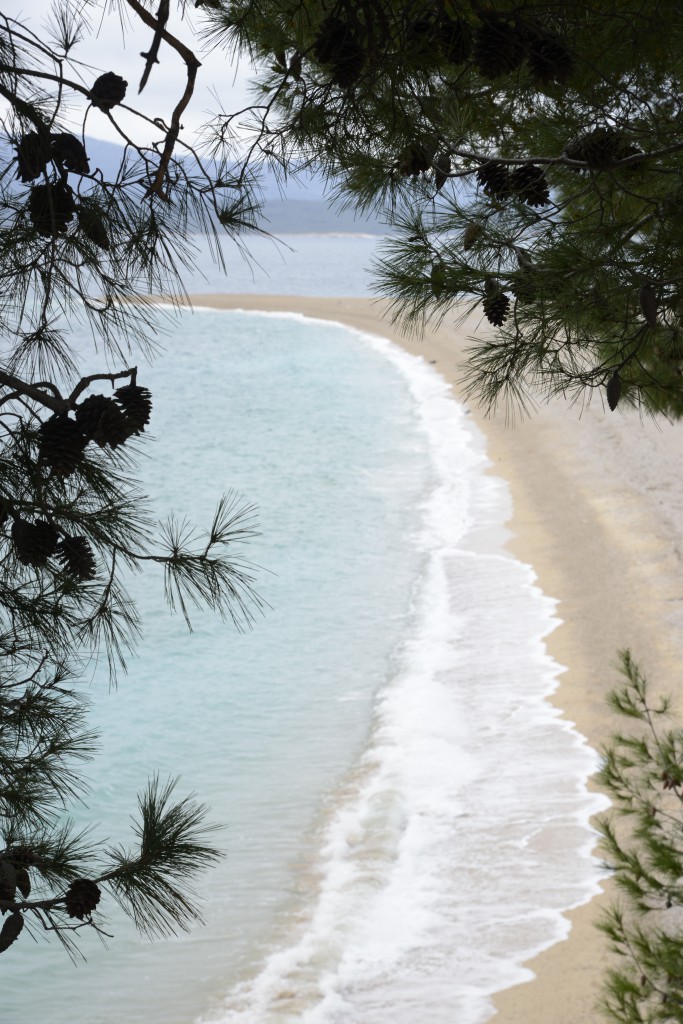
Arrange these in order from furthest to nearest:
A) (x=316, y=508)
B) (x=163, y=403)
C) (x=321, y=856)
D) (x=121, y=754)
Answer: (x=163, y=403)
(x=316, y=508)
(x=121, y=754)
(x=321, y=856)

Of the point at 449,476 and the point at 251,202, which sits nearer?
the point at 251,202

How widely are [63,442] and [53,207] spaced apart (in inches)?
12.2

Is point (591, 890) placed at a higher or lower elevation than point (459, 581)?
lower

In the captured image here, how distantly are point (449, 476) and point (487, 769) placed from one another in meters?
7.03

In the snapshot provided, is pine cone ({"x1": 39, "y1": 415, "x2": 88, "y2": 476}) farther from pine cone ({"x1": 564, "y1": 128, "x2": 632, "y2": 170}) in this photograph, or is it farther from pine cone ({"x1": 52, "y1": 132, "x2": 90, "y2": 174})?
pine cone ({"x1": 564, "y1": 128, "x2": 632, "y2": 170})

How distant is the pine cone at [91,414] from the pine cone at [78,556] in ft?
0.63

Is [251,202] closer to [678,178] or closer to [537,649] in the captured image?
[678,178]

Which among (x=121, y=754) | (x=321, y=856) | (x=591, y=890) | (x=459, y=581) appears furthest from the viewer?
(x=459, y=581)

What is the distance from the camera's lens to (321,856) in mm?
5027

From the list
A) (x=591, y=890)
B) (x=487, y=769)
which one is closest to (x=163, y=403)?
(x=487, y=769)

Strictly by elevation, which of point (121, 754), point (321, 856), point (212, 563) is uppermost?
point (121, 754)

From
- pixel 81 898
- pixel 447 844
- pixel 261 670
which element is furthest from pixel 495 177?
pixel 261 670

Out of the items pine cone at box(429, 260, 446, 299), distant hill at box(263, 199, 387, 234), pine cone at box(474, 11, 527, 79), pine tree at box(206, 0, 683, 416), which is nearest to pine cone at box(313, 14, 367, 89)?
pine tree at box(206, 0, 683, 416)

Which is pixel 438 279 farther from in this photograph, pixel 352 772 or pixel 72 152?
pixel 352 772
